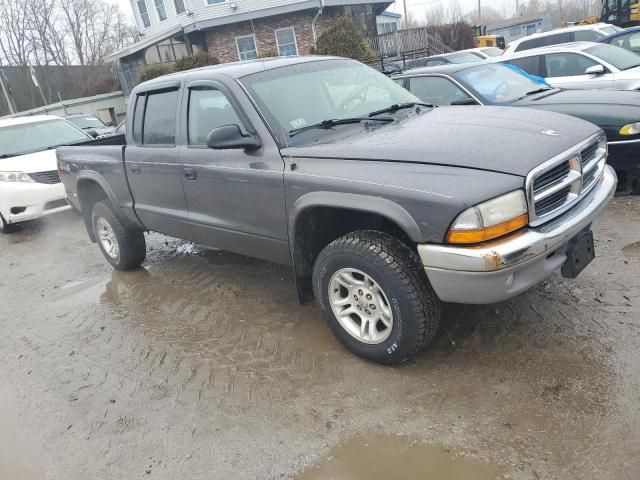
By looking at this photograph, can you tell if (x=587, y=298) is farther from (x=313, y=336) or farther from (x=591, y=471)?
(x=313, y=336)

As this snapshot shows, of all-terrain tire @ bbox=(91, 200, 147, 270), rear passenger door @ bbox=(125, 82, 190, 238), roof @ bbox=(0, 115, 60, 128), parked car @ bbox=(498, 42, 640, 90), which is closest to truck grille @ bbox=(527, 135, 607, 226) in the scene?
rear passenger door @ bbox=(125, 82, 190, 238)

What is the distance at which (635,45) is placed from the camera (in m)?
10.4

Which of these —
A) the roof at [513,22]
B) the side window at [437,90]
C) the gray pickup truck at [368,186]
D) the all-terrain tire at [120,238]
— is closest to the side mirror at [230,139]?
the gray pickup truck at [368,186]

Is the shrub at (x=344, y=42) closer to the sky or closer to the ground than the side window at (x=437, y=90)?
closer to the sky

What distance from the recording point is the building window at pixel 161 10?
85.3ft

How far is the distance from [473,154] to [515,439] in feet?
4.82

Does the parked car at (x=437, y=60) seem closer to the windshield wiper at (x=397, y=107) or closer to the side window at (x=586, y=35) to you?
the side window at (x=586, y=35)

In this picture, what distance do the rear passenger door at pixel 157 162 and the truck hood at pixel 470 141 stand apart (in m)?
1.37

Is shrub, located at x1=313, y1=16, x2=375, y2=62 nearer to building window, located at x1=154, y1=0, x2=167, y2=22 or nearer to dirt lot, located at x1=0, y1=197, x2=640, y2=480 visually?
building window, located at x1=154, y1=0, x2=167, y2=22

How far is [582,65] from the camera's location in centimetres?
818

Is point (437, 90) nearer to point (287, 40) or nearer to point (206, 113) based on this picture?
point (206, 113)

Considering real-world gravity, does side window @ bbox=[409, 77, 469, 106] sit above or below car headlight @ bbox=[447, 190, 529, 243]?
above

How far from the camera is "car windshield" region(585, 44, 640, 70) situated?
26.4ft

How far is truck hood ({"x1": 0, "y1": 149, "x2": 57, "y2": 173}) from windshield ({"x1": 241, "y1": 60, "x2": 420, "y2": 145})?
18.1 ft
